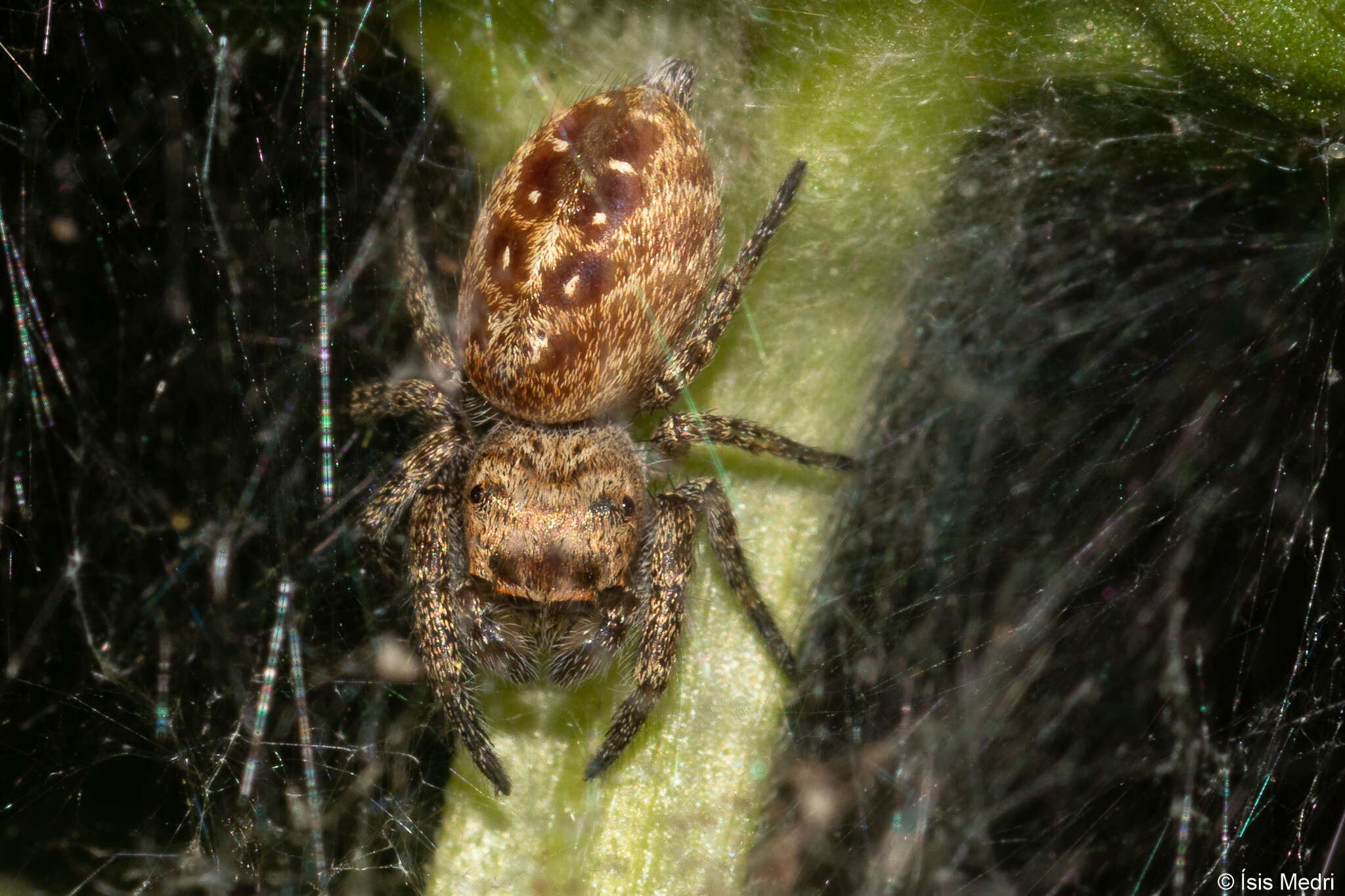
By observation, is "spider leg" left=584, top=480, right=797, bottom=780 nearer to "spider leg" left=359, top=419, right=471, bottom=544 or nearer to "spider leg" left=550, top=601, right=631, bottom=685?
"spider leg" left=550, top=601, right=631, bottom=685

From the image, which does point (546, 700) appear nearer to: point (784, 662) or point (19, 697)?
point (784, 662)

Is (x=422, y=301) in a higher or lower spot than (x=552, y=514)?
higher

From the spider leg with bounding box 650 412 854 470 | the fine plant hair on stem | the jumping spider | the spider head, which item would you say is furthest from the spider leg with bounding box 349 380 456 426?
the fine plant hair on stem

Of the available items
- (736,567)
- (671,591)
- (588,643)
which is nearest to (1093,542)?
(736,567)

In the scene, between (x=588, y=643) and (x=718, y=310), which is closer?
(x=588, y=643)

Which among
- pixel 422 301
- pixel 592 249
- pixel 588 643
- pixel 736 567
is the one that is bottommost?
pixel 588 643

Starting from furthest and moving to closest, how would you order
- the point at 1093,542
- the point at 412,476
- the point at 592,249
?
the point at 412,476 < the point at 592,249 < the point at 1093,542

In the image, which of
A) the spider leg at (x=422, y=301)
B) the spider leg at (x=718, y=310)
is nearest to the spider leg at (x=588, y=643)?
the spider leg at (x=718, y=310)

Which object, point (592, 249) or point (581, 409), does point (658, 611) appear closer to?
point (581, 409)
